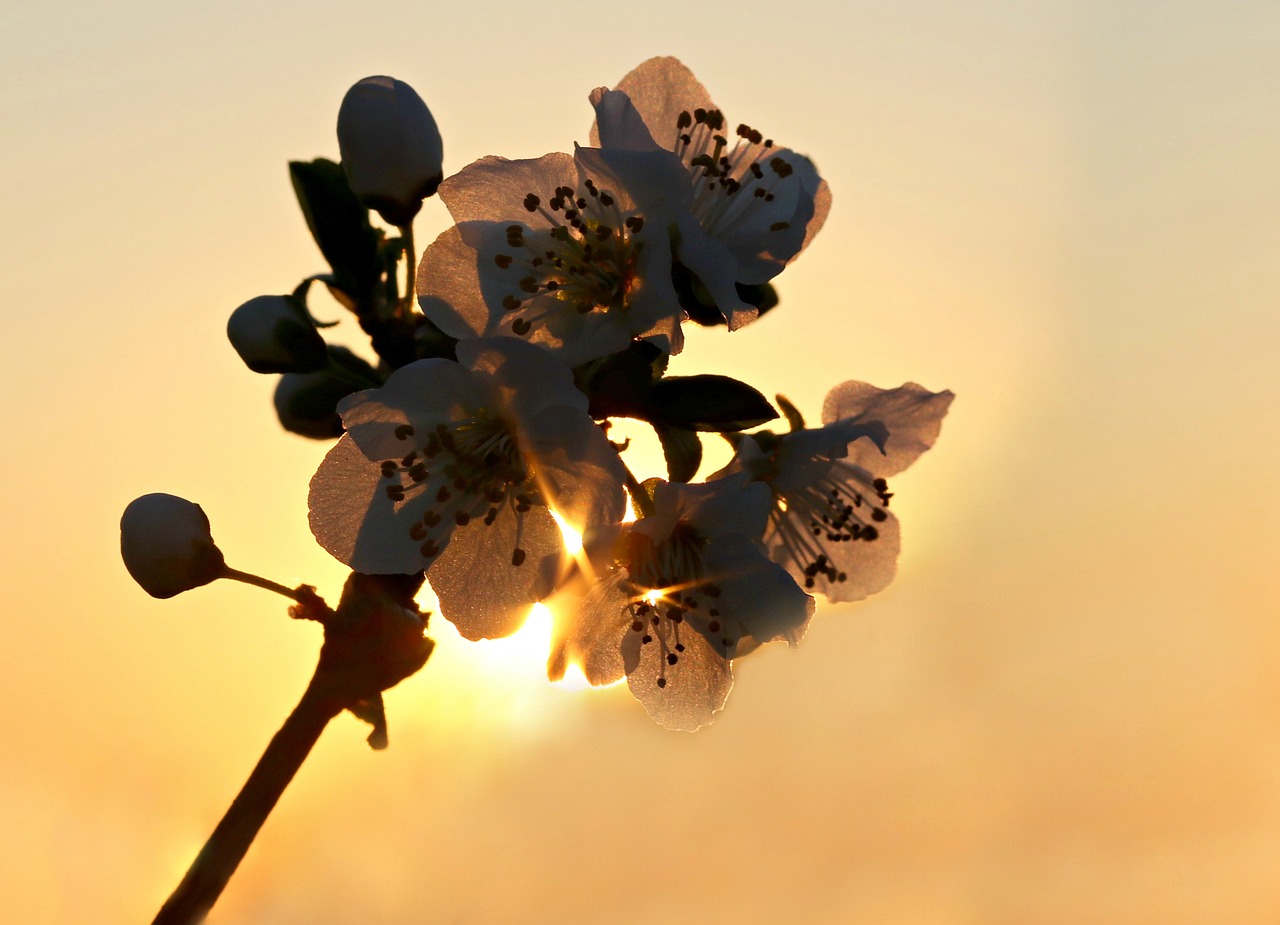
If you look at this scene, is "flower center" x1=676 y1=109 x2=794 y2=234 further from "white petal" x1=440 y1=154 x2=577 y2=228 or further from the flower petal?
the flower petal

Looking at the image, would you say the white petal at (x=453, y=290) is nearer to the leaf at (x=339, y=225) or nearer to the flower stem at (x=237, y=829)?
the leaf at (x=339, y=225)

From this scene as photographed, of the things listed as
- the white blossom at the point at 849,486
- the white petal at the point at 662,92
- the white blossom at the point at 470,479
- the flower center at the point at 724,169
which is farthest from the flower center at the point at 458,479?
the white petal at the point at 662,92

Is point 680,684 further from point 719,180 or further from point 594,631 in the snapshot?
point 719,180

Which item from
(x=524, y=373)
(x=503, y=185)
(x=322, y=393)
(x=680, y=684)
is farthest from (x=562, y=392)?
(x=680, y=684)

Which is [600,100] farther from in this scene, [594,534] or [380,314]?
[594,534]

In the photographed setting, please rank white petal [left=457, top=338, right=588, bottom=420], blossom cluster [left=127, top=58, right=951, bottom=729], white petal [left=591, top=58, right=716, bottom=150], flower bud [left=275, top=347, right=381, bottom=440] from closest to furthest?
white petal [left=457, top=338, right=588, bottom=420] < blossom cluster [left=127, top=58, right=951, bottom=729] < flower bud [left=275, top=347, right=381, bottom=440] < white petal [left=591, top=58, right=716, bottom=150]

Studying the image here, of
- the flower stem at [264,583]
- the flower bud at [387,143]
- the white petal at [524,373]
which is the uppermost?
the flower bud at [387,143]

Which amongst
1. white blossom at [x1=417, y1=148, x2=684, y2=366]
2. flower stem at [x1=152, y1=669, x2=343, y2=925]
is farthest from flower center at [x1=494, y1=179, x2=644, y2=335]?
flower stem at [x1=152, y1=669, x2=343, y2=925]

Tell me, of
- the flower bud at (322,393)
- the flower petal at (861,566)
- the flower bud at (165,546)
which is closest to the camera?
the flower bud at (165,546)
